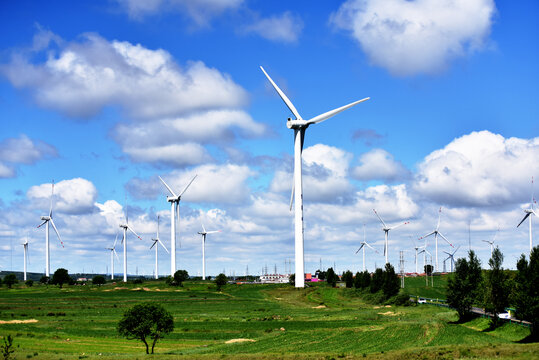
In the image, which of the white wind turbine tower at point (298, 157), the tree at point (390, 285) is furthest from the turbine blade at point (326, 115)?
the tree at point (390, 285)

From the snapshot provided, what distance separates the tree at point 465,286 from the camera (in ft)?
381

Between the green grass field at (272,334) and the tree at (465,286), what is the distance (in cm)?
371

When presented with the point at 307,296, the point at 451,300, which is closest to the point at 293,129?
the point at 307,296

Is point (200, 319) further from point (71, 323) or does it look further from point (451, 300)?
point (451, 300)

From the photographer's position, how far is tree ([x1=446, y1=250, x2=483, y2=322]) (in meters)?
116

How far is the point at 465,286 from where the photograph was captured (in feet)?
387

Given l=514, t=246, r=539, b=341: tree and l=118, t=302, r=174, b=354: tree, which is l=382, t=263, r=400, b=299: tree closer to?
l=514, t=246, r=539, b=341: tree

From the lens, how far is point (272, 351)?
81.8 meters

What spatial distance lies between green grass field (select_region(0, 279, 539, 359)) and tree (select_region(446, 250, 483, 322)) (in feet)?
12.2

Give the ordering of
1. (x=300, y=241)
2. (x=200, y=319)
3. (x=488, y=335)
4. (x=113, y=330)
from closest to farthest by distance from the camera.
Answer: (x=488, y=335)
(x=113, y=330)
(x=200, y=319)
(x=300, y=241)

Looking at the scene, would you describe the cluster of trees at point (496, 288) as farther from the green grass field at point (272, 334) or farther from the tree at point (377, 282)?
the tree at point (377, 282)

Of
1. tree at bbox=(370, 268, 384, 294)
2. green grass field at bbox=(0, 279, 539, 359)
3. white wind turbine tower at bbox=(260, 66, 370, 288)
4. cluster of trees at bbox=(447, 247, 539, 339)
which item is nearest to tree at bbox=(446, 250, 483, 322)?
cluster of trees at bbox=(447, 247, 539, 339)

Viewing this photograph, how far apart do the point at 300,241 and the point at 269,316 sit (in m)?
43.5

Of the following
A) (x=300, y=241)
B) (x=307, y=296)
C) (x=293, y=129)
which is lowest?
(x=307, y=296)
